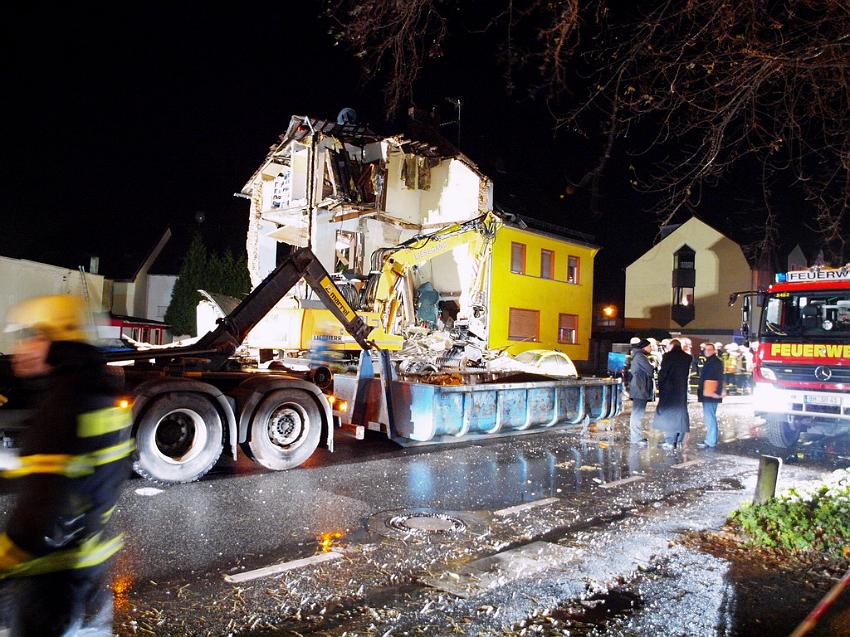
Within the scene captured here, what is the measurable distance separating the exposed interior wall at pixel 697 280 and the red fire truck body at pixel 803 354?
27274mm

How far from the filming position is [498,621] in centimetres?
423

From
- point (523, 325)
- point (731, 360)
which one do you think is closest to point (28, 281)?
point (523, 325)

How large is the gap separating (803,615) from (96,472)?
179 inches

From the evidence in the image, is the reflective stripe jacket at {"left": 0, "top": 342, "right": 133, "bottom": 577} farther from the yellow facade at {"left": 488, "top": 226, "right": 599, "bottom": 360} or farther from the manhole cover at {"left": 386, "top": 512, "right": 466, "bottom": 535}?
the yellow facade at {"left": 488, "top": 226, "right": 599, "bottom": 360}

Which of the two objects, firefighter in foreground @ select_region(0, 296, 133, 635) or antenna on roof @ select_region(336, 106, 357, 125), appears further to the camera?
antenna on roof @ select_region(336, 106, 357, 125)

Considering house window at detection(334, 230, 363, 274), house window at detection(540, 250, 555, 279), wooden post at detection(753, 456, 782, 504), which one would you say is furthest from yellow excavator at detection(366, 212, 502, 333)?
house window at detection(540, 250, 555, 279)

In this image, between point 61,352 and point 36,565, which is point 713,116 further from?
point 36,565

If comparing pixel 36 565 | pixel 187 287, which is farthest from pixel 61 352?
pixel 187 287

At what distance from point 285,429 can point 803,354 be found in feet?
29.3

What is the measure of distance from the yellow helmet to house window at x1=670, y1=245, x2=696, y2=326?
40151mm

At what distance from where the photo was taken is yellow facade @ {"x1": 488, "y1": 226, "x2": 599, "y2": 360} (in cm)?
2956

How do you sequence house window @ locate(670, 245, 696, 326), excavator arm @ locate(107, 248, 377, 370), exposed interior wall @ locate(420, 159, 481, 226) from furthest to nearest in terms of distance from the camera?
1. house window @ locate(670, 245, 696, 326)
2. exposed interior wall @ locate(420, 159, 481, 226)
3. excavator arm @ locate(107, 248, 377, 370)

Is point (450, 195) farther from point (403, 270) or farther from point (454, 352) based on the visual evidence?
point (403, 270)

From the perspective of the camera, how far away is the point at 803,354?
37.6 feet
